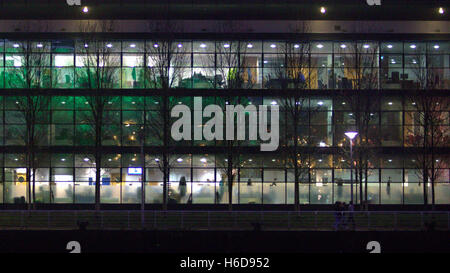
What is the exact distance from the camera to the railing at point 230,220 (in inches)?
1385

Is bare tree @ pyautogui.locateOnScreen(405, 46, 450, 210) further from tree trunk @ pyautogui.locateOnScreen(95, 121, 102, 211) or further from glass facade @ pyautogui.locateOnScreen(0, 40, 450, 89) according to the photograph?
tree trunk @ pyautogui.locateOnScreen(95, 121, 102, 211)

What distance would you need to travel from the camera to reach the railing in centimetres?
3519

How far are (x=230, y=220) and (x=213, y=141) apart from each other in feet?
34.5

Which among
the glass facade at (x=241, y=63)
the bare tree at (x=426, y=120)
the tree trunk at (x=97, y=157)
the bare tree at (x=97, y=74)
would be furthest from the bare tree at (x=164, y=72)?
the bare tree at (x=426, y=120)

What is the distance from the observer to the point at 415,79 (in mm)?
45875

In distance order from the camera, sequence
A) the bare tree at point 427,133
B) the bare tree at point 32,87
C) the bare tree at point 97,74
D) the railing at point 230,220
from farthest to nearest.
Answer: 1. the bare tree at point 32,87
2. the bare tree at point 427,133
3. the bare tree at point 97,74
4. the railing at point 230,220

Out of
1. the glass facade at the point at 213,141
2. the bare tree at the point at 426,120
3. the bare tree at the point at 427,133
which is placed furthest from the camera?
the glass facade at the point at 213,141

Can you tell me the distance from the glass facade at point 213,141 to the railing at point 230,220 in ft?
29.6

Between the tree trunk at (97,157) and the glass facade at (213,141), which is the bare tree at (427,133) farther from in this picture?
the tree trunk at (97,157)

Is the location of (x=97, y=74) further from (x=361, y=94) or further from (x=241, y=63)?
(x=361, y=94)
